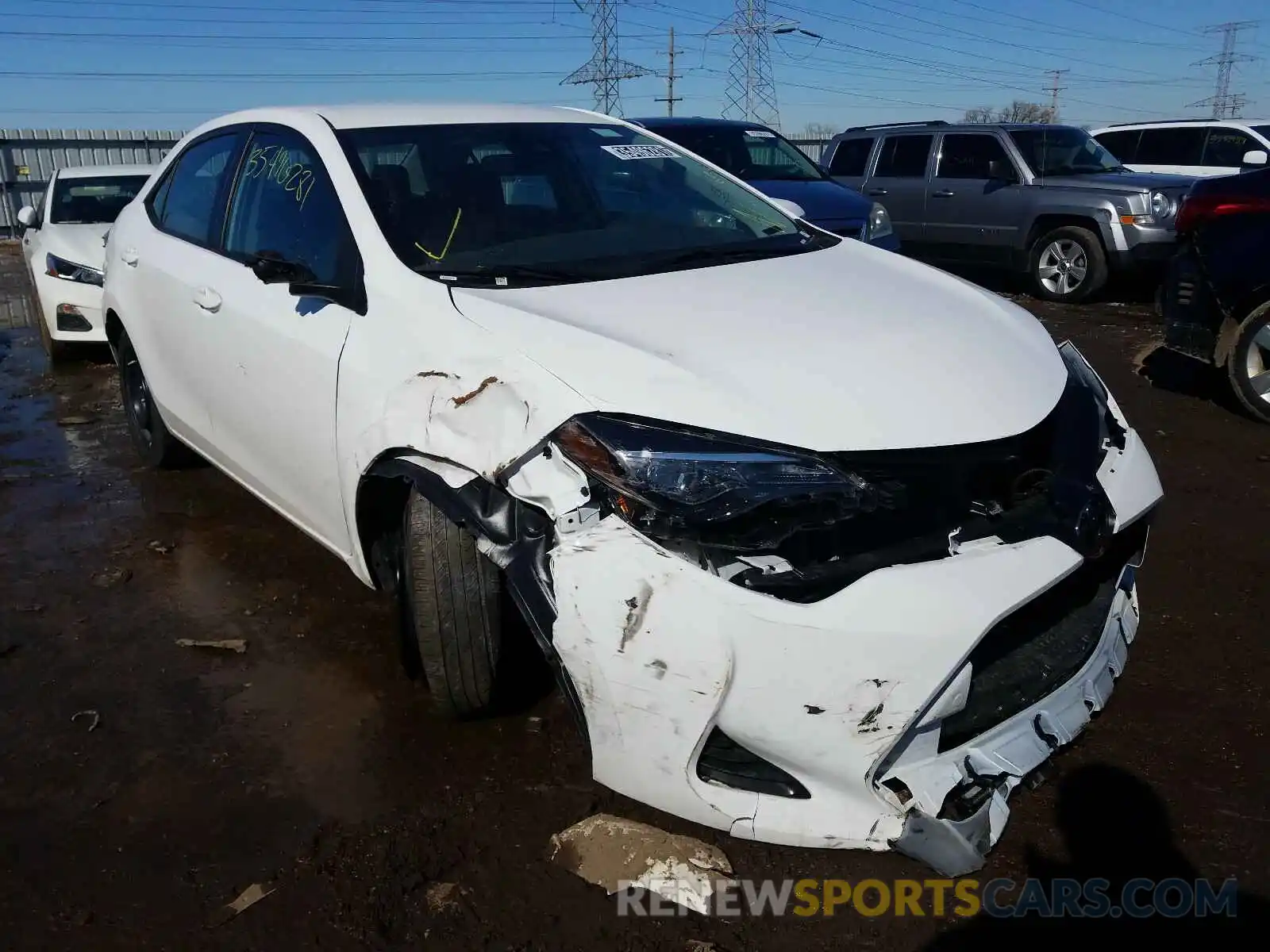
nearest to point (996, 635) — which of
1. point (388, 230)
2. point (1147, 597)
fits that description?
point (1147, 597)

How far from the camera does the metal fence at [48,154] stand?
1884cm

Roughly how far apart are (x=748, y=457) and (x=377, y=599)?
1.99 metres

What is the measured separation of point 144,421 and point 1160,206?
8.51m

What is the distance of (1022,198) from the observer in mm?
9820

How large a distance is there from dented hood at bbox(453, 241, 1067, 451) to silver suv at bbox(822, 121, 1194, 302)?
731cm

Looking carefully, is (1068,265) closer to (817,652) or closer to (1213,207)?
(1213,207)

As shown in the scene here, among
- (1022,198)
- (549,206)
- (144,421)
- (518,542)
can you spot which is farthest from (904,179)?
(518,542)

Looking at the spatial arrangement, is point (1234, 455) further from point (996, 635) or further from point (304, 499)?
point (304, 499)

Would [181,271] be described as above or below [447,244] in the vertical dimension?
below

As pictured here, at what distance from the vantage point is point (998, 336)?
269 centimetres

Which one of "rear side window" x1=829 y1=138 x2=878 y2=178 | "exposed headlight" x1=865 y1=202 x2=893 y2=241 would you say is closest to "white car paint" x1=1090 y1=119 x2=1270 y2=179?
"rear side window" x1=829 y1=138 x2=878 y2=178

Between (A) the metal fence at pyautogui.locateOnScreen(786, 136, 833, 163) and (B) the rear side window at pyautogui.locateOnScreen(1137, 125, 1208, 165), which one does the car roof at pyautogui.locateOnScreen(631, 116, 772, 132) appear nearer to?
(B) the rear side window at pyautogui.locateOnScreen(1137, 125, 1208, 165)

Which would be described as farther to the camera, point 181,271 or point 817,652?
point 181,271

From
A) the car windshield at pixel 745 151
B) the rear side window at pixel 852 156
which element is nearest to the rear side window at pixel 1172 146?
the rear side window at pixel 852 156
